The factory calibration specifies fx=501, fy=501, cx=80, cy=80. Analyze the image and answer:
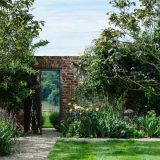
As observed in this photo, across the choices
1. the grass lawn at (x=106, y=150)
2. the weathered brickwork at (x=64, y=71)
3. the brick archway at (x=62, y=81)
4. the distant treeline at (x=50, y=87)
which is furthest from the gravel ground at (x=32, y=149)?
the distant treeline at (x=50, y=87)

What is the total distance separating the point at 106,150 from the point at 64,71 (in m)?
5.96

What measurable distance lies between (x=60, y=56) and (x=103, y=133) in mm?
3624

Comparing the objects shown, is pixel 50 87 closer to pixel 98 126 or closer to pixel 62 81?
pixel 62 81

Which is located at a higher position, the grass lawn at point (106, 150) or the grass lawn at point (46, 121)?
the grass lawn at point (46, 121)

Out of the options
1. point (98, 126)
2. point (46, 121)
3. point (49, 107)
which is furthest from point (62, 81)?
point (98, 126)

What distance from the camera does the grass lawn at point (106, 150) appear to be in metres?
9.76

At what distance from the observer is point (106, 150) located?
10812 mm

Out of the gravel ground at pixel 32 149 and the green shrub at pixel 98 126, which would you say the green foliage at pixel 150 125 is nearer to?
the green shrub at pixel 98 126

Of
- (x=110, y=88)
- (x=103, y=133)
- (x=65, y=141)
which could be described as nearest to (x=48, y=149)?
(x=65, y=141)

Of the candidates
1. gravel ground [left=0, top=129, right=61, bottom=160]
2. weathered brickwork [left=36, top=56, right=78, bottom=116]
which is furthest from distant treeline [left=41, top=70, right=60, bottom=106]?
gravel ground [left=0, top=129, right=61, bottom=160]

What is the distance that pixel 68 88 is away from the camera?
16.4 metres

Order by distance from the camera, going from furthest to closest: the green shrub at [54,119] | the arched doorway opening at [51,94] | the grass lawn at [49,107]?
1. the grass lawn at [49,107]
2. the arched doorway opening at [51,94]
3. the green shrub at [54,119]

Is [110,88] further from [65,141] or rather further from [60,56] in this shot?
[65,141]

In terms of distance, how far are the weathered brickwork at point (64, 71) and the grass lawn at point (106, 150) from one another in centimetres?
380
